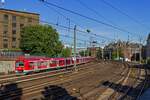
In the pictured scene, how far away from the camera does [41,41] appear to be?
96.7 m

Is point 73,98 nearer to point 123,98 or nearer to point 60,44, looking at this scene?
point 123,98

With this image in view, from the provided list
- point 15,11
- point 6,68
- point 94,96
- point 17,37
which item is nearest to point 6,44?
point 17,37

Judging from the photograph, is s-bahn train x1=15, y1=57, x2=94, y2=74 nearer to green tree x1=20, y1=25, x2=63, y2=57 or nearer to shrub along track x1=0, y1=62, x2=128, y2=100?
shrub along track x1=0, y1=62, x2=128, y2=100

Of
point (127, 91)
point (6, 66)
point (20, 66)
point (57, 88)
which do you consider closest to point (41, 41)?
point (6, 66)

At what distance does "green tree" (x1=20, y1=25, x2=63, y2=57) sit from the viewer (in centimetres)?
9550

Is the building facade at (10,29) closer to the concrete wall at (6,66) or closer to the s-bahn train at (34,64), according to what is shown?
the s-bahn train at (34,64)

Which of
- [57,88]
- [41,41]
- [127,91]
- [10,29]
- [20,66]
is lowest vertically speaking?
[127,91]

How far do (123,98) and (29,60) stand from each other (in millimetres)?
30641

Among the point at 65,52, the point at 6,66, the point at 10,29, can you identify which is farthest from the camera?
the point at 65,52

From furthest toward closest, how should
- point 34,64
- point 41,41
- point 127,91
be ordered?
point 41,41, point 34,64, point 127,91

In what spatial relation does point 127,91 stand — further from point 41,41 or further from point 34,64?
point 41,41

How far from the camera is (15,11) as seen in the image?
114875mm

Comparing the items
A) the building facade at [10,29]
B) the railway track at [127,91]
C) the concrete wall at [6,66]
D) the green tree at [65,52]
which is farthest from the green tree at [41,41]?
the railway track at [127,91]

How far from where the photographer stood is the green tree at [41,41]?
313 ft
